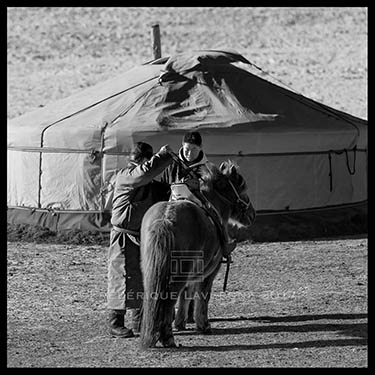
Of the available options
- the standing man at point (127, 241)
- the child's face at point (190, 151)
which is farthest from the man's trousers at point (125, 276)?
the child's face at point (190, 151)

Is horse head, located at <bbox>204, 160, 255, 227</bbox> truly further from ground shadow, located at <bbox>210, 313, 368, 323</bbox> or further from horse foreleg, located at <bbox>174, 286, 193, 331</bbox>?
ground shadow, located at <bbox>210, 313, 368, 323</bbox>

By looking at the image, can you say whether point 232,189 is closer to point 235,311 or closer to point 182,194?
point 182,194

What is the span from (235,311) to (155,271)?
75.6 inches

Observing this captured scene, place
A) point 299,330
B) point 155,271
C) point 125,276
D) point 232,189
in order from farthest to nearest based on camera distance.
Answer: point 299,330 → point 232,189 → point 125,276 → point 155,271

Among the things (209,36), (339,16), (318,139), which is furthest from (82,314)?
(339,16)

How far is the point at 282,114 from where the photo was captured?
465 inches

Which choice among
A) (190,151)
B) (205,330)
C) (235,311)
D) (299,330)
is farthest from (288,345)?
(190,151)

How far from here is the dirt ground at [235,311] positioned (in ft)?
21.3

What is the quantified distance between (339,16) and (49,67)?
10498mm

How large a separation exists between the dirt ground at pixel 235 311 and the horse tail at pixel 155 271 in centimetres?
21

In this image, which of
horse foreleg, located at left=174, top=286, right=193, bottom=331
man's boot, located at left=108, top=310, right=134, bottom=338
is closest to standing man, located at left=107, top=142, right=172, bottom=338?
man's boot, located at left=108, top=310, right=134, bottom=338

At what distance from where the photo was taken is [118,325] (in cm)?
705

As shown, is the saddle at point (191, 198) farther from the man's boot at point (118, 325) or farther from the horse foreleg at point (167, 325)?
the man's boot at point (118, 325)
